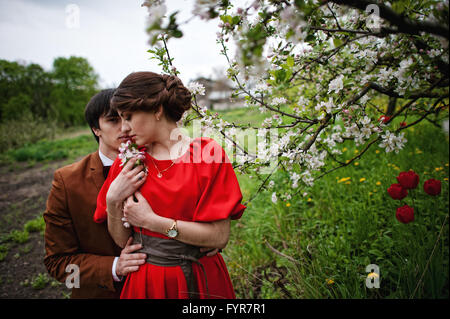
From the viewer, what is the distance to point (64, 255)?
1.53m

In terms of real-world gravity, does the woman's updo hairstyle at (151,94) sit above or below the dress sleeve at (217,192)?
above

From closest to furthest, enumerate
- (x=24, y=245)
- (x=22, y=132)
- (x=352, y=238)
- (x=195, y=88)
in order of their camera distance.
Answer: (x=195, y=88) < (x=352, y=238) < (x=24, y=245) < (x=22, y=132)

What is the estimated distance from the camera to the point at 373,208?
2377mm

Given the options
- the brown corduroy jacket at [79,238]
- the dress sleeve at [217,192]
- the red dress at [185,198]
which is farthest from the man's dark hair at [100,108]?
the dress sleeve at [217,192]

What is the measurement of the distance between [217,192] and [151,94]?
65 centimetres

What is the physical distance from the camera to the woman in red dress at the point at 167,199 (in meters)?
1.27

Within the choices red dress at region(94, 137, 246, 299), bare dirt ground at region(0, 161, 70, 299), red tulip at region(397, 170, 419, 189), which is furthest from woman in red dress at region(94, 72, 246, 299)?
bare dirt ground at region(0, 161, 70, 299)

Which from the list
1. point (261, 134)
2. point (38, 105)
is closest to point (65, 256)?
point (261, 134)

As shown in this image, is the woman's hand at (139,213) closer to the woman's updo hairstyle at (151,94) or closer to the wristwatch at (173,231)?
the wristwatch at (173,231)

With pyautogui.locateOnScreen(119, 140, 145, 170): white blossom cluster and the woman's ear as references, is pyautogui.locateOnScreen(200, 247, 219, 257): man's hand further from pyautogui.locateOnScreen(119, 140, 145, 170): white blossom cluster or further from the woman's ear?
the woman's ear

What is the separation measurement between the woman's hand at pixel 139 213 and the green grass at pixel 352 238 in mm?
919

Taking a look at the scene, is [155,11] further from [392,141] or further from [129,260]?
[392,141]

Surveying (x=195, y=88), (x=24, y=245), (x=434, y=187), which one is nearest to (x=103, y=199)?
(x=195, y=88)

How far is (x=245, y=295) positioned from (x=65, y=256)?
1.65m
